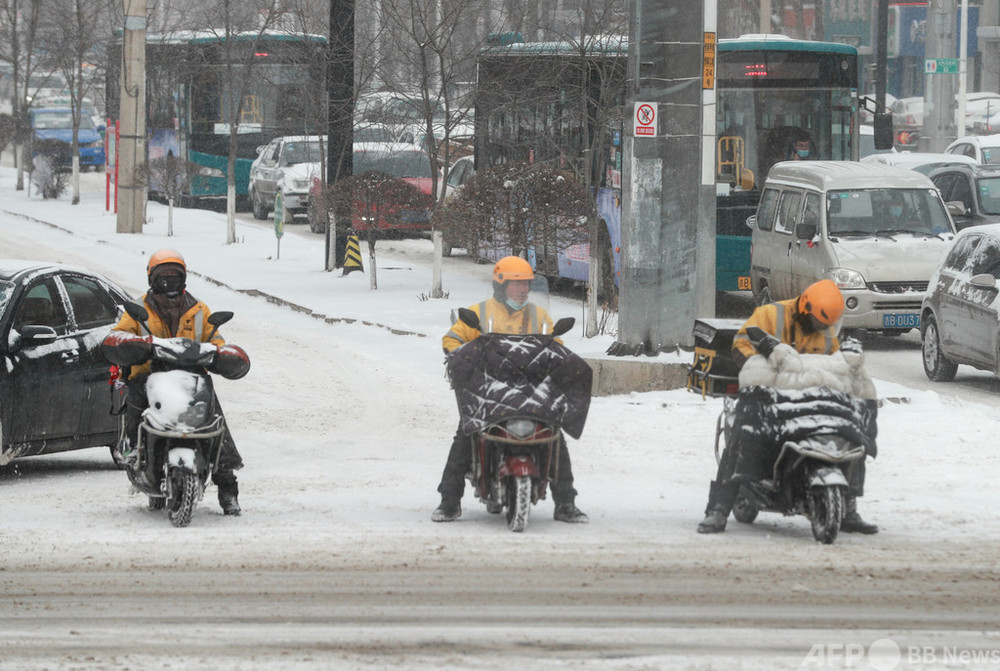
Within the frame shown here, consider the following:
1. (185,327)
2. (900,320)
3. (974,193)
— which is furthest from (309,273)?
(185,327)

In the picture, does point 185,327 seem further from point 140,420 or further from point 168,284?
point 140,420

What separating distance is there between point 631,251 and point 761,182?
6874mm

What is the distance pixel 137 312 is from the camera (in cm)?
899

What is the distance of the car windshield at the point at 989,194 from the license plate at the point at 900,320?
6.69m

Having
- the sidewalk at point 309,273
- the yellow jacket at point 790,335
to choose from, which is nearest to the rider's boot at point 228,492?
the yellow jacket at point 790,335

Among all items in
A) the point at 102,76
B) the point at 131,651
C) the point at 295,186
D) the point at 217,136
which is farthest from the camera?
the point at 102,76

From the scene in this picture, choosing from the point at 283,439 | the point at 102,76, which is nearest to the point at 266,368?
the point at 283,439

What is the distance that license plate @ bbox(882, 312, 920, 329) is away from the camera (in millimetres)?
17594

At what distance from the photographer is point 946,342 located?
15.6 metres

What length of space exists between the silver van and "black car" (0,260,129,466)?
29.5 ft

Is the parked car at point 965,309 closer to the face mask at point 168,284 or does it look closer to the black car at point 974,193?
the black car at point 974,193

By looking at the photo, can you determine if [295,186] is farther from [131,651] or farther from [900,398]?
[131,651]

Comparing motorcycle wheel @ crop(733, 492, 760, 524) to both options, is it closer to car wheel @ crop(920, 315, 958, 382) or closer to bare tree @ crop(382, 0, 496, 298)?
car wheel @ crop(920, 315, 958, 382)

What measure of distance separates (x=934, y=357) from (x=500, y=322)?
321 inches
